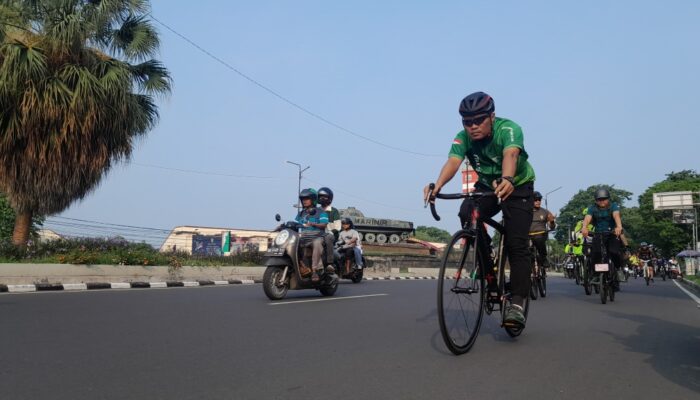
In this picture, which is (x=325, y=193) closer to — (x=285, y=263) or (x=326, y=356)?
(x=285, y=263)

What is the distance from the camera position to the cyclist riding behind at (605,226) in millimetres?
9594

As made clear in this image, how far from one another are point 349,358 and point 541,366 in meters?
1.32

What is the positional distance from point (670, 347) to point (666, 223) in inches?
3113

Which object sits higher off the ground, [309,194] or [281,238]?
[309,194]

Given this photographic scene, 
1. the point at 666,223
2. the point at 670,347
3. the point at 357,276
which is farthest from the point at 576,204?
the point at 670,347

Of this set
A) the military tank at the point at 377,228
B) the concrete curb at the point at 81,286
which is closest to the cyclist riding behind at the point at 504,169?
the concrete curb at the point at 81,286

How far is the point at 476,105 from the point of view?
457cm

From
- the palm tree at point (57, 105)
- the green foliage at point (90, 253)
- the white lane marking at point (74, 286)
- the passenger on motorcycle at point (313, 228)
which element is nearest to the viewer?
the passenger on motorcycle at point (313, 228)

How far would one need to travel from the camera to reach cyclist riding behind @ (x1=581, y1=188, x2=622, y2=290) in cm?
959

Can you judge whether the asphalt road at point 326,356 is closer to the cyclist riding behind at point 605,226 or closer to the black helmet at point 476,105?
the black helmet at point 476,105

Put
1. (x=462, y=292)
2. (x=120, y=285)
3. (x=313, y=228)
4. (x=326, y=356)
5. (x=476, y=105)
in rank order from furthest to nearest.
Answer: (x=120, y=285) < (x=313, y=228) < (x=476, y=105) < (x=462, y=292) < (x=326, y=356)

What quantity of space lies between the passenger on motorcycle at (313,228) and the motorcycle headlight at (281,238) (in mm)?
271

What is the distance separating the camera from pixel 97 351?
426 centimetres

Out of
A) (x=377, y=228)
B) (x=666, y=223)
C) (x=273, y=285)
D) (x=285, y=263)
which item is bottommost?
(x=273, y=285)
